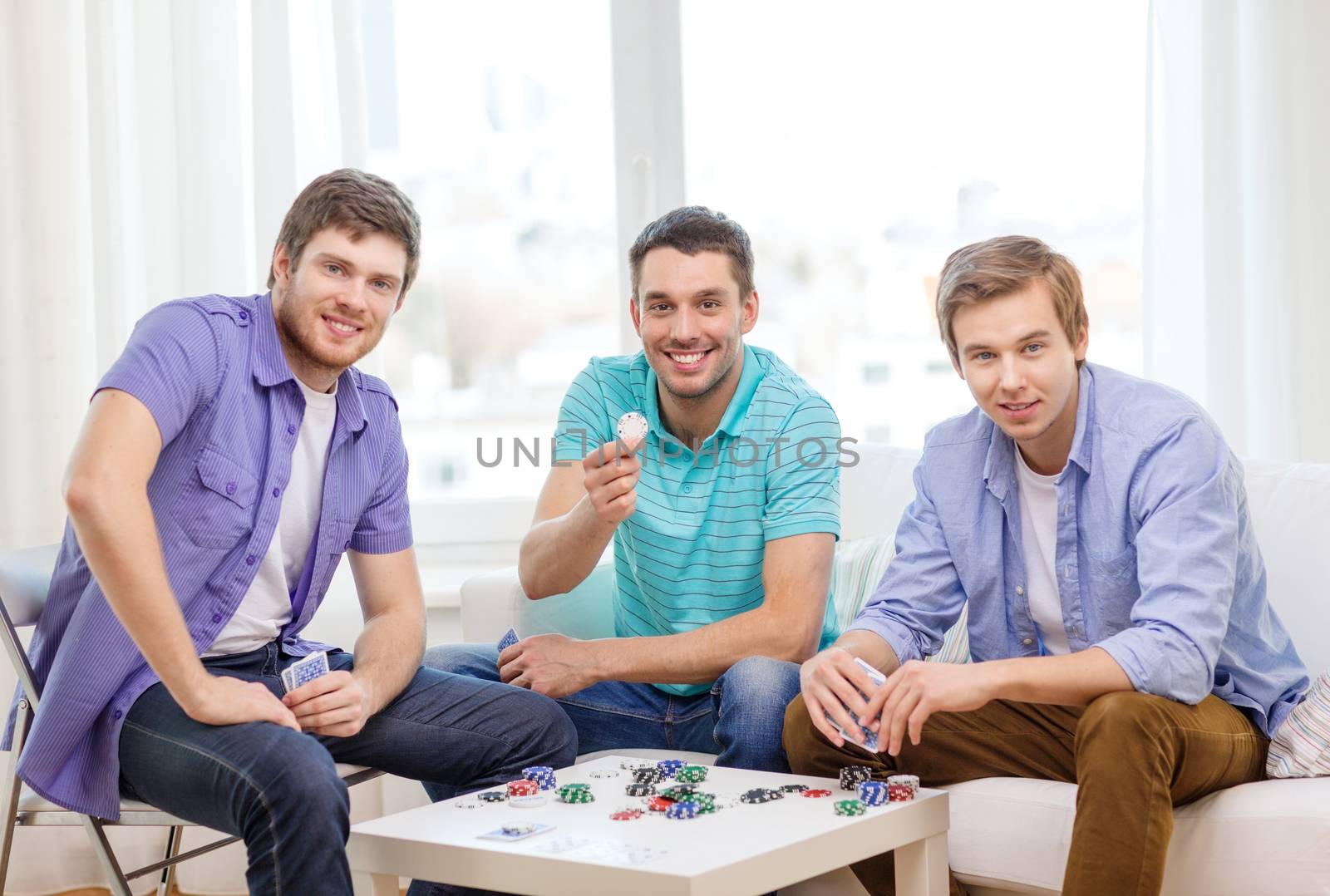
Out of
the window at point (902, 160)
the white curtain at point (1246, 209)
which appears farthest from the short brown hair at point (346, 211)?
the white curtain at point (1246, 209)

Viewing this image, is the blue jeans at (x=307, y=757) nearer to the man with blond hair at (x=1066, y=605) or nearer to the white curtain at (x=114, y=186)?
the man with blond hair at (x=1066, y=605)

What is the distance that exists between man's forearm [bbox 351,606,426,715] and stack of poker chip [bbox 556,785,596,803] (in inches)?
16.2

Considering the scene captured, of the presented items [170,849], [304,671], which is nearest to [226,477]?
[304,671]

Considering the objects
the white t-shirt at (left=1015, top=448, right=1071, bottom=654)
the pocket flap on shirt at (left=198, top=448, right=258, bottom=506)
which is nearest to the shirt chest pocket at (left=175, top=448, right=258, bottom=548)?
the pocket flap on shirt at (left=198, top=448, right=258, bottom=506)

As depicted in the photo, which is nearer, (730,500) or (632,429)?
(632,429)

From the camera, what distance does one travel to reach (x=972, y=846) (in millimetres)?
1890

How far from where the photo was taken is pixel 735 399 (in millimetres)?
2359

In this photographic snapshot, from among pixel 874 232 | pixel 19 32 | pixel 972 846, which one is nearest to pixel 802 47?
pixel 874 232

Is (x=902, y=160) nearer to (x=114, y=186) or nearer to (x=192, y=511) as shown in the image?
(x=114, y=186)

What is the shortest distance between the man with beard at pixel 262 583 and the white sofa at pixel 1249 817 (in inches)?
20.2

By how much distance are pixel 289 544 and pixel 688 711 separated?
746mm

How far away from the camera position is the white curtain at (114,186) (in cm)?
303

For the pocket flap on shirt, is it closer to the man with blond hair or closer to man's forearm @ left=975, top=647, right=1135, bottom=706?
the man with blond hair

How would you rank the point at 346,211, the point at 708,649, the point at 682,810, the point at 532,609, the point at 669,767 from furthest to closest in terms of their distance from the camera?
the point at 532,609 < the point at 708,649 < the point at 346,211 < the point at 669,767 < the point at 682,810
